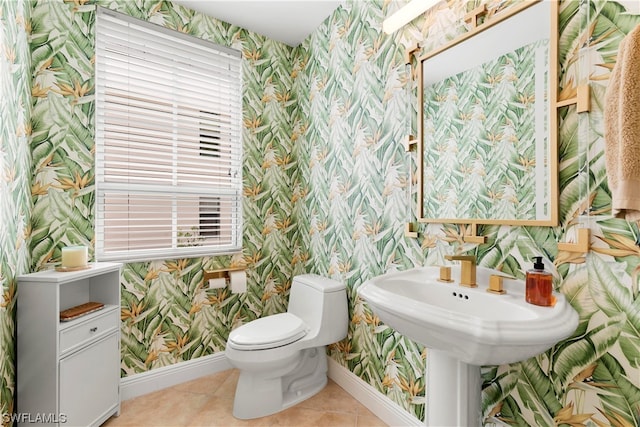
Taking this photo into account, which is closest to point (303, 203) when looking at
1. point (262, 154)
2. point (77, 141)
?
point (262, 154)

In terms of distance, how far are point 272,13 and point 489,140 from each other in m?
1.71

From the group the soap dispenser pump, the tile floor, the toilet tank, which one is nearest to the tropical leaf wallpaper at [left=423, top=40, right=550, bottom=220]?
the soap dispenser pump

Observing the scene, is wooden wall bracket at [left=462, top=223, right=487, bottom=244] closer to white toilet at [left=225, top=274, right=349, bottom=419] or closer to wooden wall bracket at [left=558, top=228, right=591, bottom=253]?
wooden wall bracket at [left=558, top=228, right=591, bottom=253]

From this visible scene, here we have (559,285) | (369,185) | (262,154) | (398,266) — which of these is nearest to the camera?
(559,285)

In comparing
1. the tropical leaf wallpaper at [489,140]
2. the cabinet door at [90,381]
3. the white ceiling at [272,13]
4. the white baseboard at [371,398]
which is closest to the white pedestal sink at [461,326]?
the tropical leaf wallpaper at [489,140]

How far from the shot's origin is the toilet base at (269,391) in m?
1.77

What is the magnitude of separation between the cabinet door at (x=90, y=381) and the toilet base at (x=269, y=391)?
0.66m

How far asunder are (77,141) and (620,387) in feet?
8.47

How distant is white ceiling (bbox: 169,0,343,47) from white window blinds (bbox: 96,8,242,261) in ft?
0.68

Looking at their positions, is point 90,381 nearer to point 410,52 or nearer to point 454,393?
point 454,393

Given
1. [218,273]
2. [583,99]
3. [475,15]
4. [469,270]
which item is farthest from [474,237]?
[218,273]

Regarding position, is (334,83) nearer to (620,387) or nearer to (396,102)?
(396,102)

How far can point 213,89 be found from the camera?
2.31 m

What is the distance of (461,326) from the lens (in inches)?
34.5
